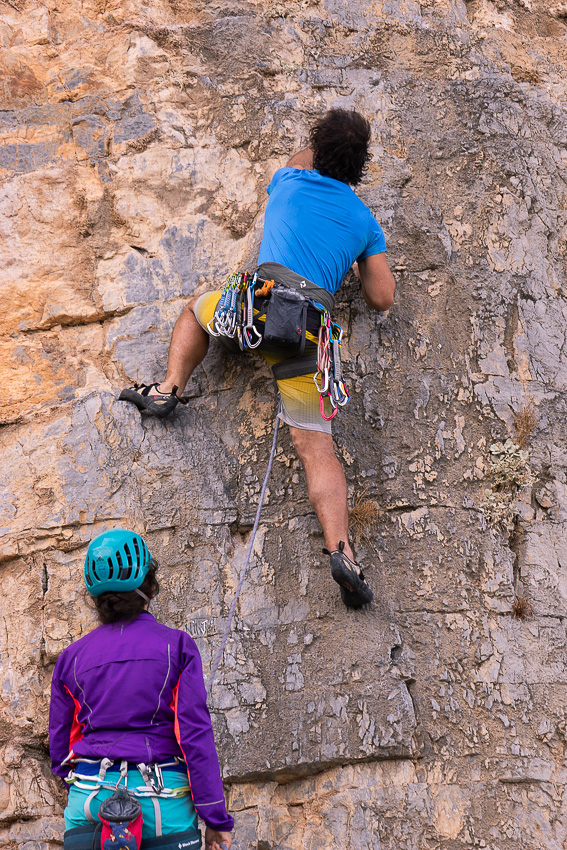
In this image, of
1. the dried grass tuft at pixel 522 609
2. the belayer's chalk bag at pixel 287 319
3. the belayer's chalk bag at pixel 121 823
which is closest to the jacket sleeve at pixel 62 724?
the belayer's chalk bag at pixel 121 823

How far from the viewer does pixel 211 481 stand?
4840mm

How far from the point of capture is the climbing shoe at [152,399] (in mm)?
4848

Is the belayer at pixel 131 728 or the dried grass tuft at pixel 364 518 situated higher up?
the belayer at pixel 131 728

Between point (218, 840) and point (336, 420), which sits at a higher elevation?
point (336, 420)

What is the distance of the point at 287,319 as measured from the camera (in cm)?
449

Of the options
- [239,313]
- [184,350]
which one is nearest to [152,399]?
[184,350]

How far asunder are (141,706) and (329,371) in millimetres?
2177

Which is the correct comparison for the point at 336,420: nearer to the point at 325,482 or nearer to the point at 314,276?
the point at 325,482

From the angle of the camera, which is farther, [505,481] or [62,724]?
[505,481]

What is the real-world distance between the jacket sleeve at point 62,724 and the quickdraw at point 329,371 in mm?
2010

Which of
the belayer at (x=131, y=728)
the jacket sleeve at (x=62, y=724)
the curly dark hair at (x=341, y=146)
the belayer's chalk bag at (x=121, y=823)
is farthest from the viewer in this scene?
the curly dark hair at (x=341, y=146)

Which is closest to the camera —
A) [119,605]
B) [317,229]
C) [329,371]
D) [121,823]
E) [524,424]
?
[121,823]

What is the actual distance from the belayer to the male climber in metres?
1.49

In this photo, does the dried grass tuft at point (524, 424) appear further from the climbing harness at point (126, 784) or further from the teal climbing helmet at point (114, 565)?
the climbing harness at point (126, 784)
